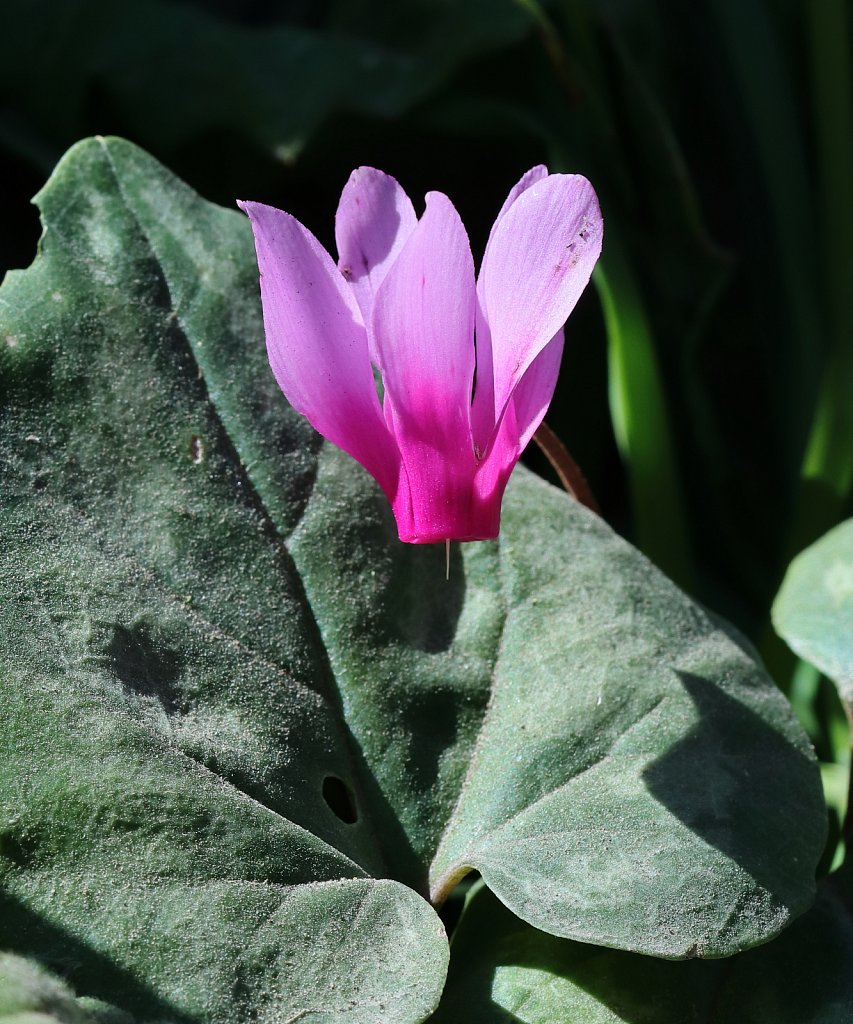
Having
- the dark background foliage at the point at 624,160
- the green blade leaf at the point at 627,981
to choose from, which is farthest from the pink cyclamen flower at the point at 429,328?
the dark background foliage at the point at 624,160

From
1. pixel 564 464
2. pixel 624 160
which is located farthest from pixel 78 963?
pixel 624 160

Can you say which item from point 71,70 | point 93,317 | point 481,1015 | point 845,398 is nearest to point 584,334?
point 845,398

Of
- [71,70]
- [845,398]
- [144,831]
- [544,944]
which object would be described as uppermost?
[71,70]

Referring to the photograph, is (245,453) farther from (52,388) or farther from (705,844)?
(705,844)

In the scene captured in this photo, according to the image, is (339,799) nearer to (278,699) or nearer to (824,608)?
(278,699)

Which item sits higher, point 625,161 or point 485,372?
point 485,372

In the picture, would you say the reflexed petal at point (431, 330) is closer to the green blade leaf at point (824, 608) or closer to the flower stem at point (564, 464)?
the flower stem at point (564, 464)

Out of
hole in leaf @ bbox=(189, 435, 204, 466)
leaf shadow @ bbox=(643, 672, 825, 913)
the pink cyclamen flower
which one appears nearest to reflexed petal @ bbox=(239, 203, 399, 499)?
the pink cyclamen flower
